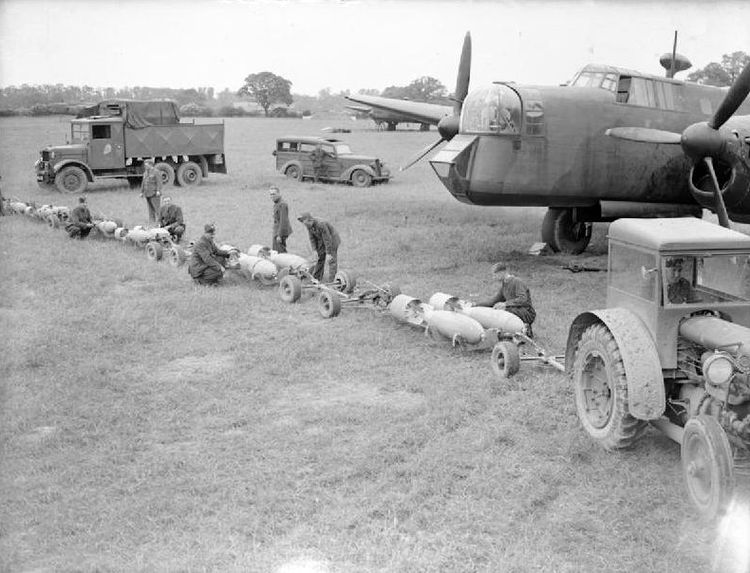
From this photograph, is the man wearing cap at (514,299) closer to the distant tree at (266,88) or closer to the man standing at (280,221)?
the man standing at (280,221)

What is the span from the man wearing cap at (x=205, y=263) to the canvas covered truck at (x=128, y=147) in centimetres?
1189

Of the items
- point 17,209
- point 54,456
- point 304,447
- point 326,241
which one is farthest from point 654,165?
point 17,209

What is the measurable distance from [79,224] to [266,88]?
2917 centimetres

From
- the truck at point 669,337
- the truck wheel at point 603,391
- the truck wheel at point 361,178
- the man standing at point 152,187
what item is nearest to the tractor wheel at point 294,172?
the truck wheel at point 361,178

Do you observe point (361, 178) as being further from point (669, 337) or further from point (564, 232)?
point (669, 337)

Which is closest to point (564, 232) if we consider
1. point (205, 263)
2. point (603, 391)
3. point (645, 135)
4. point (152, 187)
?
point (645, 135)

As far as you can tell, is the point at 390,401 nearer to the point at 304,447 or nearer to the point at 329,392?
the point at 329,392

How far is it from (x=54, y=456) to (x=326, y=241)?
23.5ft

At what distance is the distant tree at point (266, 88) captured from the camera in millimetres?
43750

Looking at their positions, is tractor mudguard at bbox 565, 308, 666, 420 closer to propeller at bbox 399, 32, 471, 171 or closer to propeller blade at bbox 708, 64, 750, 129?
propeller blade at bbox 708, 64, 750, 129

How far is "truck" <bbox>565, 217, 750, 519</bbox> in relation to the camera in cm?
625

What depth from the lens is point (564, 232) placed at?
57.4ft

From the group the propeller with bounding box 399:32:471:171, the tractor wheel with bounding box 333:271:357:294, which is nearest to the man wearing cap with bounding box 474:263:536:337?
the tractor wheel with bounding box 333:271:357:294

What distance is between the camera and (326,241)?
13734 mm
